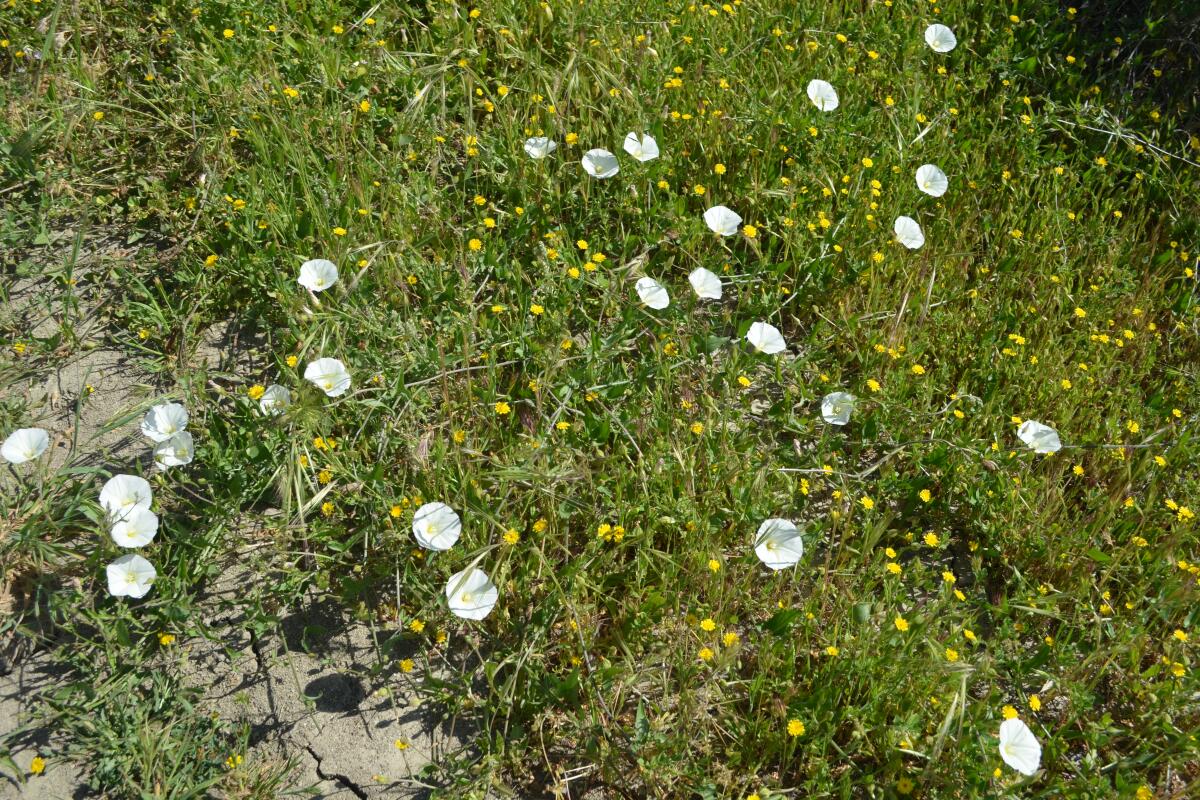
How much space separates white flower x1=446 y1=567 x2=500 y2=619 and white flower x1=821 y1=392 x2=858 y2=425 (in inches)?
44.2

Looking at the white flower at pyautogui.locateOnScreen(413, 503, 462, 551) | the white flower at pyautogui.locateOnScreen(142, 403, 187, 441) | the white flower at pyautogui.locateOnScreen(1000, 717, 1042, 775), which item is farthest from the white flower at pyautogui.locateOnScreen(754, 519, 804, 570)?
the white flower at pyautogui.locateOnScreen(142, 403, 187, 441)

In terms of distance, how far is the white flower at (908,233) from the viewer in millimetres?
3312

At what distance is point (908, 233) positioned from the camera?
3.33 m

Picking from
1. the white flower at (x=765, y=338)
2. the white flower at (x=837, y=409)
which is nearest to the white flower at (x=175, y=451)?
the white flower at (x=765, y=338)

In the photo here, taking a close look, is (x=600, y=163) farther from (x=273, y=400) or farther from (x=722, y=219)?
(x=273, y=400)

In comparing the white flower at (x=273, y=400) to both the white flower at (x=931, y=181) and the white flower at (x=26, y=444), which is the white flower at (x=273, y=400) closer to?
the white flower at (x=26, y=444)

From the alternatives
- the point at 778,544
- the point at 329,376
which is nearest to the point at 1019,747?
the point at 778,544

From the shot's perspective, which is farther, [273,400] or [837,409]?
[837,409]

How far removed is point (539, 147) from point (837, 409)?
4.44 feet

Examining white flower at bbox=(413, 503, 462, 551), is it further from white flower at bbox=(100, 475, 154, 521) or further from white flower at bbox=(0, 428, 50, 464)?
white flower at bbox=(0, 428, 50, 464)

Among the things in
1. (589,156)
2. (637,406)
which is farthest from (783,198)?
(637,406)

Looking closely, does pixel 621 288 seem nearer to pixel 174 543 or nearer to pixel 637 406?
pixel 637 406

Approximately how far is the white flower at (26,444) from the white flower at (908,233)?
2671mm

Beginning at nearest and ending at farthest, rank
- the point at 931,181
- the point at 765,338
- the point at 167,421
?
the point at 167,421 < the point at 765,338 < the point at 931,181
